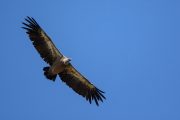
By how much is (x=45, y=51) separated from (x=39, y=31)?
3.39 feet

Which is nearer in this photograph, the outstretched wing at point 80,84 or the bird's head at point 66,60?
the bird's head at point 66,60

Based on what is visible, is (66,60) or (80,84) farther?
(80,84)

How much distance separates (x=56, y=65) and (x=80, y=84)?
180 cm

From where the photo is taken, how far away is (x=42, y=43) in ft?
69.3

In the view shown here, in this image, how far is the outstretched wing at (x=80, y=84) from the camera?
851 inches

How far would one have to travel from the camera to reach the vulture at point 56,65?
20.9 metres

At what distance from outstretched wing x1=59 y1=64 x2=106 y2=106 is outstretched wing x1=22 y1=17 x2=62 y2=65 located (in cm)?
98

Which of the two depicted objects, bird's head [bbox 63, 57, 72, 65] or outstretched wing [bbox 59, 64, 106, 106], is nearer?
bird's head [bbox 63, 57, 72, 65]

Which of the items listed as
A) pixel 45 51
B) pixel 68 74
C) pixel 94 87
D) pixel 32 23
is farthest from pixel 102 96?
pixel 32 23

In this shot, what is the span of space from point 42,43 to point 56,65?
1.32 m

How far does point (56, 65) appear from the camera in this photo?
20.8m

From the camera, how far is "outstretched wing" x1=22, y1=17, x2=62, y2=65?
69.2ft

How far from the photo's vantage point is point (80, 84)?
2184 cm

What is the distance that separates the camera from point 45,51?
21156 mm
